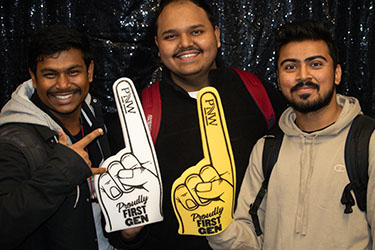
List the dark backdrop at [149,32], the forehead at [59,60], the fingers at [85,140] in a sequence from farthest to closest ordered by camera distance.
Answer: the dark backdrop at [149,32], the forehead at [59,60], the fingers at [85,140]

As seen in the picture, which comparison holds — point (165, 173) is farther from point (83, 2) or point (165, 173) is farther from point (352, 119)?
point (83, 2)

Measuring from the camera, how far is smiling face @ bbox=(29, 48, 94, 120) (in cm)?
125

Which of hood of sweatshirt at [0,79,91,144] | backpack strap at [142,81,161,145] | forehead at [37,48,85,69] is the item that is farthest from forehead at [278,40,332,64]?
hood of sweatshirt at [0,79,91,144]

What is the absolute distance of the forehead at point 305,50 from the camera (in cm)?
120

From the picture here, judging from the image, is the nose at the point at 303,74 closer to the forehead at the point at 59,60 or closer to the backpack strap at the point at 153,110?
the backpack strap at the point at 153,110

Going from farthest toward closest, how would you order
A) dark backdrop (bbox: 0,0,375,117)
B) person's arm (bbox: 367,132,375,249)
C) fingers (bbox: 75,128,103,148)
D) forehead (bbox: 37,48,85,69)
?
dark backdrop (bbox: 0,0,375,117), forehead (bbox: 37,48,85,69), fingers (bbox: 75,128,103,148), person's arm (bbox: 367,132,375,249)

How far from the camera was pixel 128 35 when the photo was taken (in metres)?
1.84

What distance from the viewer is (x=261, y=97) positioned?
1414 mm

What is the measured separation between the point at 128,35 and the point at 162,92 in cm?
59

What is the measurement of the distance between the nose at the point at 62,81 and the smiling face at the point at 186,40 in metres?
0.38

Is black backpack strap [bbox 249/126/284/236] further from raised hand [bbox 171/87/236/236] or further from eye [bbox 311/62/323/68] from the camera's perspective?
eye [bbox 311/62/323/68]

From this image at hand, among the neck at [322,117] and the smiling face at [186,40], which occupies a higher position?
the smiling face at [186,40]

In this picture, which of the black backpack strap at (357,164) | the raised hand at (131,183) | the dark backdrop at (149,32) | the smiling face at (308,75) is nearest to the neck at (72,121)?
the raised hand at (131,183)

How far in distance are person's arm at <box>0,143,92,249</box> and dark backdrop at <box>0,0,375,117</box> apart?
836 mm
